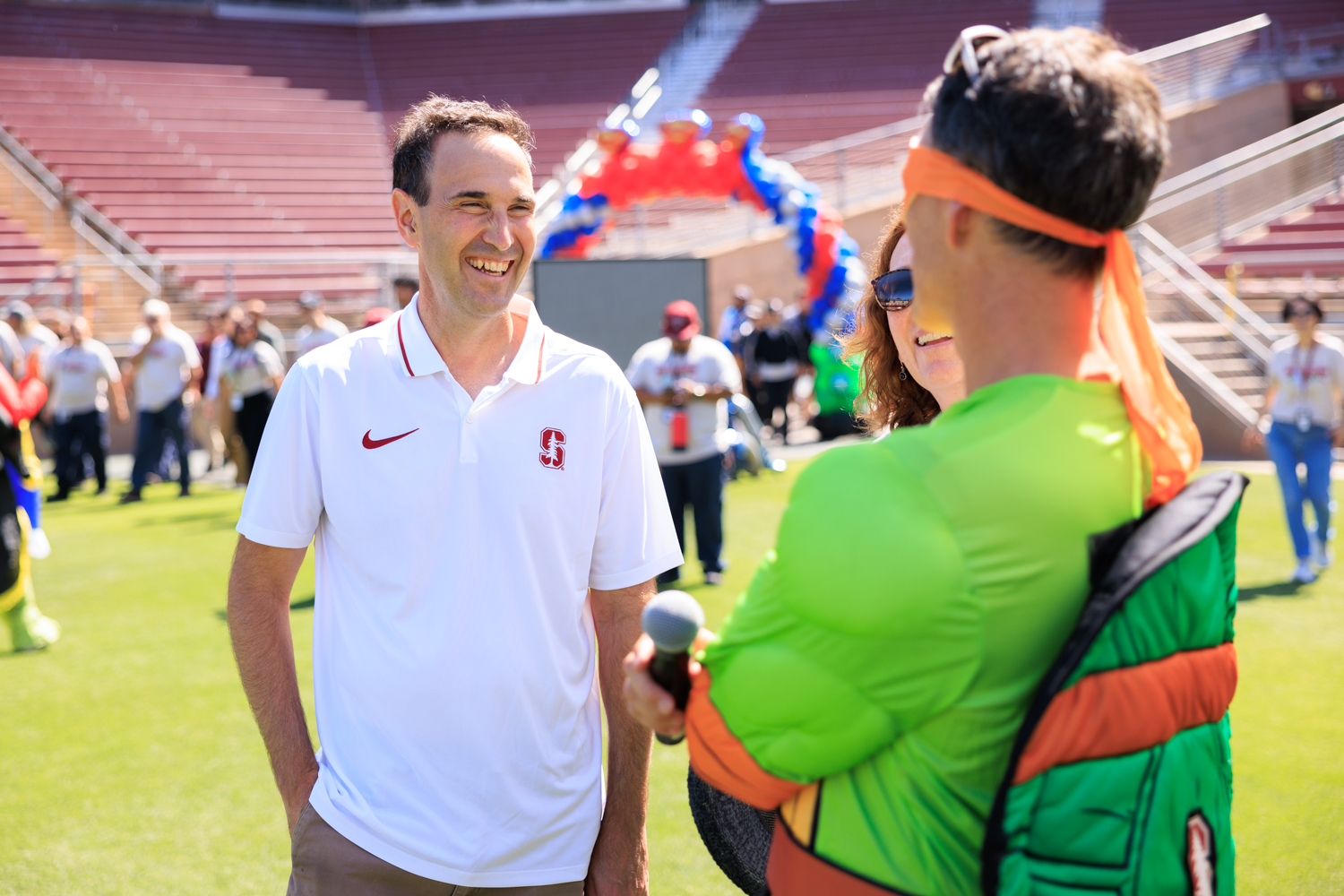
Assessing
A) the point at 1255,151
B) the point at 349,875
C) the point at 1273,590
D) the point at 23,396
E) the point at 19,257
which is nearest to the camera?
the point at 349,875

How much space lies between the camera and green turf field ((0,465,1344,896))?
148 inches

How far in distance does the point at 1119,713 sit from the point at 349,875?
130 cm

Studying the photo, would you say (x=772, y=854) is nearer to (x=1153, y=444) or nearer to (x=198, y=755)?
(x=1153, y=444)

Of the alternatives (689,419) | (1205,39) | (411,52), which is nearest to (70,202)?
(411,52)

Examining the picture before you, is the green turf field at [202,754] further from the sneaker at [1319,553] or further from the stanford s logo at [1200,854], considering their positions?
the stanford s logo at [1200,854]

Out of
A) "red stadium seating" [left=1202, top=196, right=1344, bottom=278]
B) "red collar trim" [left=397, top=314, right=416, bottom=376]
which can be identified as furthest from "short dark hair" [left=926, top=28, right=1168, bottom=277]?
"red stadium seating" [left=1202, top=196, right=1344, bottom=278]

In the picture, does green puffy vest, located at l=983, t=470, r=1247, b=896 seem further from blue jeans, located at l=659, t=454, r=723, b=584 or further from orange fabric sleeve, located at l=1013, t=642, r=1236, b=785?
blue jeans, located at l=659, t=454, r=723, b=584

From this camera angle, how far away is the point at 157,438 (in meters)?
12.0

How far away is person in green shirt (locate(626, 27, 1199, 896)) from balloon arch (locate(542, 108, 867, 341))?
13350 millimetres

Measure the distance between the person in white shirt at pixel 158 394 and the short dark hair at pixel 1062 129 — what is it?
12091 millimetres

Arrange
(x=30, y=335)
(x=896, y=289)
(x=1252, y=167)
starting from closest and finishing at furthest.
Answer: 1. (x=896, y=289)
2. (x=30, y=335)
3. (x=1252, y=167)

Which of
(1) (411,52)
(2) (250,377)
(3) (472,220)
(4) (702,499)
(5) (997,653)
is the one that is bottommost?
(4) (702,499)

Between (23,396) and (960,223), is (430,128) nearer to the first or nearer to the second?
(960,223)

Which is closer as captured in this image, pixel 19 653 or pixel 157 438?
pixel 19 653
